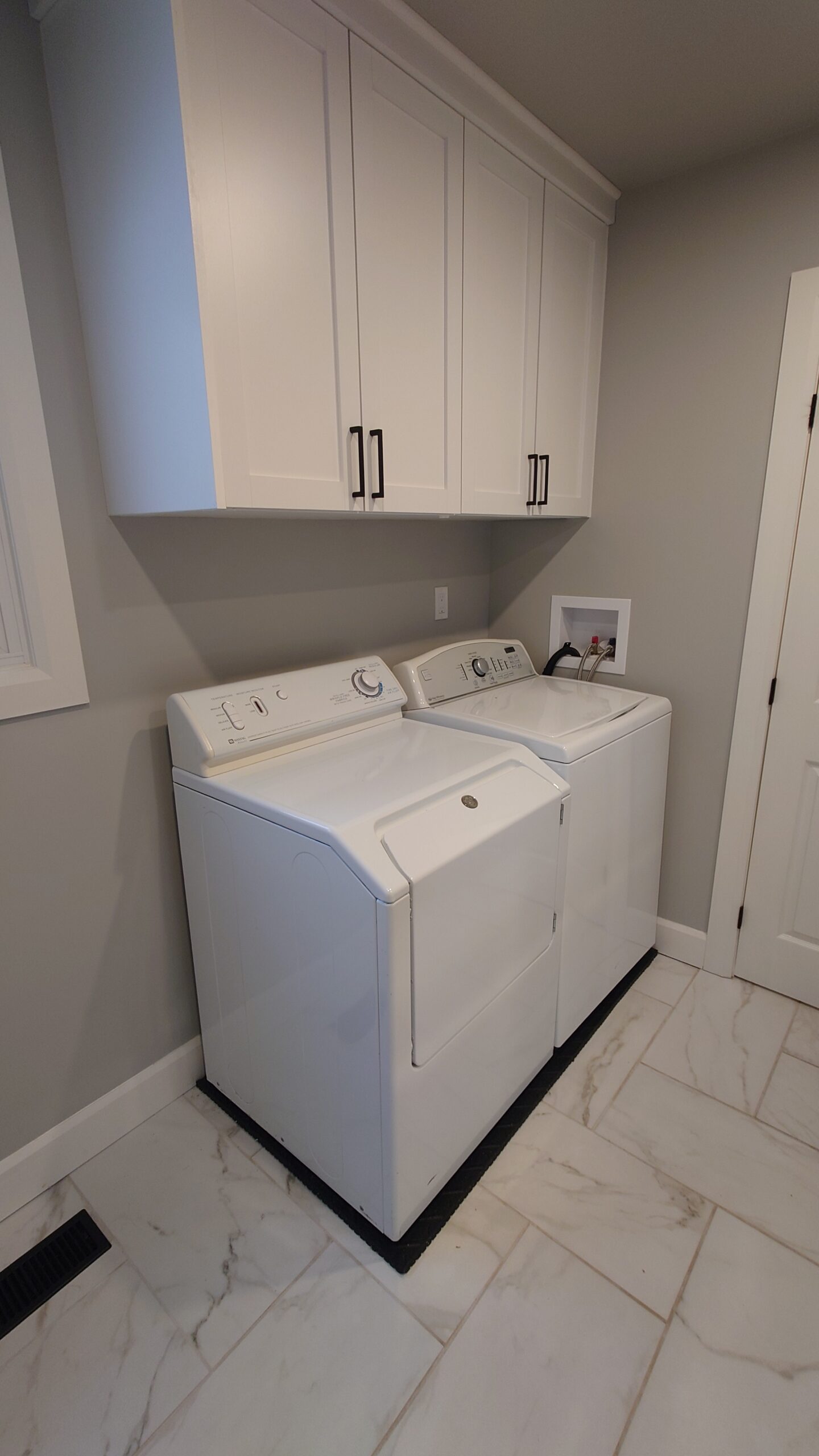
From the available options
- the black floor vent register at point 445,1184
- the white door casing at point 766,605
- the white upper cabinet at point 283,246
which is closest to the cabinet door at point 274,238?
the white upper cabinet at point 283,246

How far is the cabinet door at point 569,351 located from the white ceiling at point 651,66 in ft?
0.55

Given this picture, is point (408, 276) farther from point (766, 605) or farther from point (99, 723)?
point (766, 605)

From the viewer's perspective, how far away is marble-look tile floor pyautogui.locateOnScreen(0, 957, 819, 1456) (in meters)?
1.05

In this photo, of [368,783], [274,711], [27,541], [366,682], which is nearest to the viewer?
[27,541]

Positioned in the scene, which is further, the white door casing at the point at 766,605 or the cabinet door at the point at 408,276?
the white door casing at the point at 766,605

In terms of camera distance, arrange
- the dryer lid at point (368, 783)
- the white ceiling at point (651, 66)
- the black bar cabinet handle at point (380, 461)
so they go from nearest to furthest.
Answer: the dryer lid at point (368, 783) → the white ceiling at point (651, 66) → the black bar cabinet handle at point (380, 461)

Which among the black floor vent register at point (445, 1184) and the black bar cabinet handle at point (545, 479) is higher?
the black bar cabinet handle at point (545, 479)

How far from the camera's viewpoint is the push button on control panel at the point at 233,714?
1.40m

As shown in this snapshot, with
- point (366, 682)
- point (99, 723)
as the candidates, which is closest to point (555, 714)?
point (366, 682)

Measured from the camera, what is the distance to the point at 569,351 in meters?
1.84

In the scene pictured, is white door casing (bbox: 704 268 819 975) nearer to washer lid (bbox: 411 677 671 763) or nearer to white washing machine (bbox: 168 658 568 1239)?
washer lid (bbox: 411 677 671 763)

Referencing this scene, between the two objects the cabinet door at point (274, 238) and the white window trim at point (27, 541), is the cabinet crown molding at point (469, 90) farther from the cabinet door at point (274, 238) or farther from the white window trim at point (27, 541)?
the white window trim at point (27, 541)

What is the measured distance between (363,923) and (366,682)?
0.76m

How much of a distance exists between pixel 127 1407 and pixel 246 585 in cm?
153
